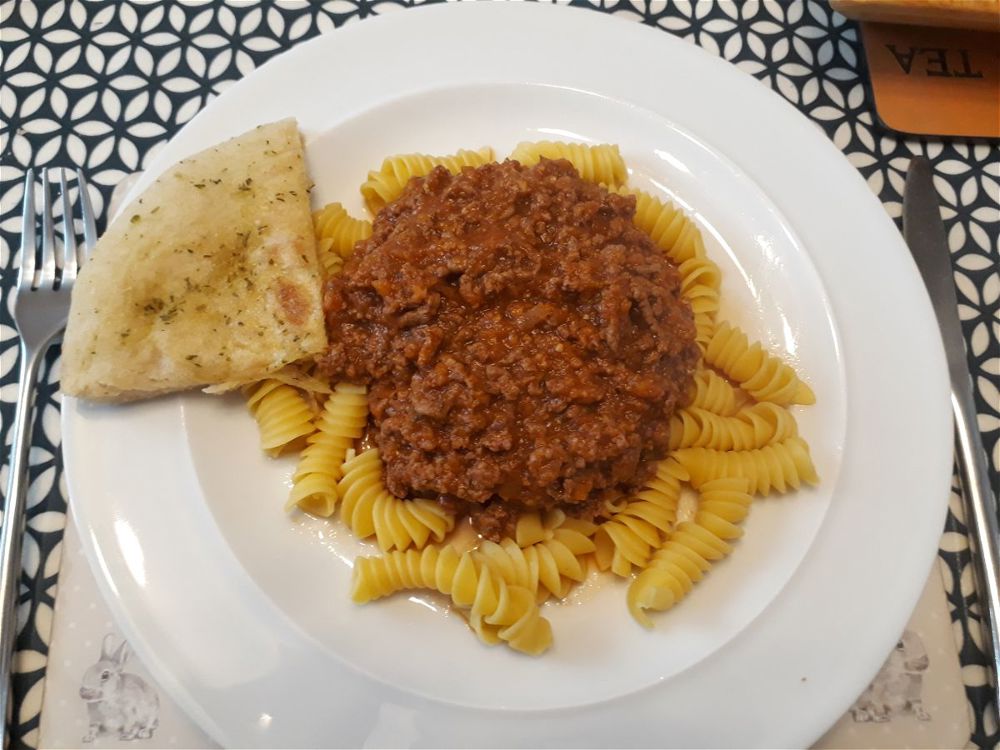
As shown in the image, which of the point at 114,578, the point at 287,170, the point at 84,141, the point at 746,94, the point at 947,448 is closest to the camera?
the point at 114,578

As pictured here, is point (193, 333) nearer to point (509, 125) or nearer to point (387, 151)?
point (387, 151)

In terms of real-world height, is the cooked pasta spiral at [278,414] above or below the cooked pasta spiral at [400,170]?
below

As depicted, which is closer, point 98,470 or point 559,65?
point 98,470

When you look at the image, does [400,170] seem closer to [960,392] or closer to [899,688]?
[960,392]

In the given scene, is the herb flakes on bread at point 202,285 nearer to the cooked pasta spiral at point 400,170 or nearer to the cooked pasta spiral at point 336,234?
the cooked pasta spiral at point 336,234

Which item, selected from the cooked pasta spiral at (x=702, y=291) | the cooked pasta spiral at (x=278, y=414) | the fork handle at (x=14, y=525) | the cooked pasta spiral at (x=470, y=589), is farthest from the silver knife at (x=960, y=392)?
the fork handle at (x=14, y=525)

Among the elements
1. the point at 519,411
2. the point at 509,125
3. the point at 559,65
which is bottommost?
the point at 519,411

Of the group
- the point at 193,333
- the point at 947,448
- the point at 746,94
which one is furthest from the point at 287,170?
the point at 947,448

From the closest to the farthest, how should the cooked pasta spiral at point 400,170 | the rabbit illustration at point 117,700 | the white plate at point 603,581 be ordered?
1. the white plate at point 603,581
2. the rabbit illustration at point 117,700
3. the cooked pasta spiral at point 400,170
